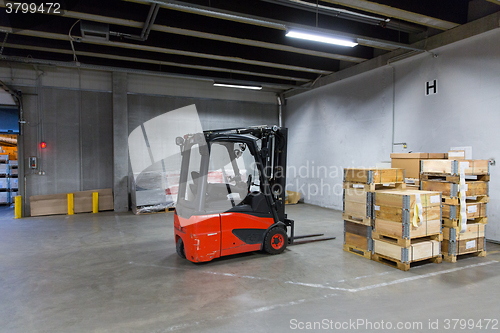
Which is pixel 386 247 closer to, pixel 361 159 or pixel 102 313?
pixel 102 313

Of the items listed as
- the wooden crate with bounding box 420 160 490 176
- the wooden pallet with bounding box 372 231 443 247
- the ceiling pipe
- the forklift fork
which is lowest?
the forklift fork

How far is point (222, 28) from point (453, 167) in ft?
20.4

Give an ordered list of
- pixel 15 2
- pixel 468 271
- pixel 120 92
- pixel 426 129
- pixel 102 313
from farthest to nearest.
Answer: pixel 120 92, pixel 426 129, pixel 15 2, pixel 468 271, pixel 102 313

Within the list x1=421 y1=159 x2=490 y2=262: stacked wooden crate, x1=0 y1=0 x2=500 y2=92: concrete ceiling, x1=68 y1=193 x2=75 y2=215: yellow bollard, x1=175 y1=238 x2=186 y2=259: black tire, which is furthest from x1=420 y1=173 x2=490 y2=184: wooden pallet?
x1=68 y1=193 x2=75 y2=215: yellow bollard

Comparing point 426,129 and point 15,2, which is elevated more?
point 15,2

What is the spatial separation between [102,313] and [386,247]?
4550 mm

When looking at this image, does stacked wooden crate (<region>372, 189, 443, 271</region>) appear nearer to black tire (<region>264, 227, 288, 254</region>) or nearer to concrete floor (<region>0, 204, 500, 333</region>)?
concrete floor (<region>0, 204, 500, 333</region>)

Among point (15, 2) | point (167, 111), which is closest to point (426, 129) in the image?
point (167, 111)

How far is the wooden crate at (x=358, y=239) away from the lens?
18.2 feet

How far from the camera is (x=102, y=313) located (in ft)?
11.9

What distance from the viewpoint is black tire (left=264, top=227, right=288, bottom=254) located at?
5.75 metres

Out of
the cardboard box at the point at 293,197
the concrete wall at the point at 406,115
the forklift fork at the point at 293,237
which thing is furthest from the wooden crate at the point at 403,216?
the cardboard box at the point at 293,197

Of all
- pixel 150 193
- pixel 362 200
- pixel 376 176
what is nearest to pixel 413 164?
pixel 376 176

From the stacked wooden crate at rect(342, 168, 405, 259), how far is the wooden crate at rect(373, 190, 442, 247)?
17 cm
